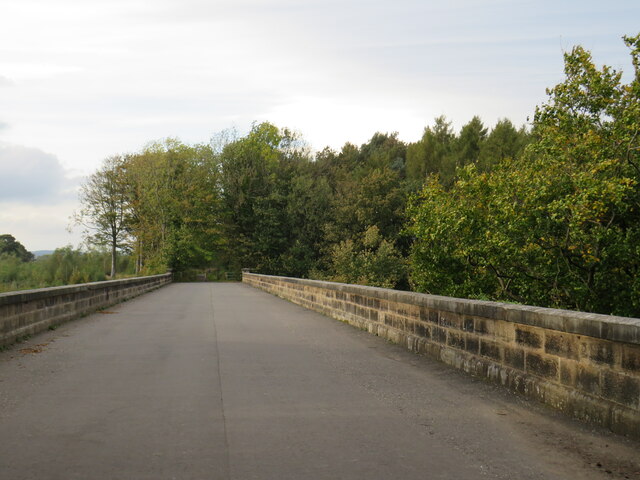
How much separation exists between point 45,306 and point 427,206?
Result: 571 inches

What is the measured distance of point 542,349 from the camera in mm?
5910

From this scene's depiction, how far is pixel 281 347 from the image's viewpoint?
387 inches

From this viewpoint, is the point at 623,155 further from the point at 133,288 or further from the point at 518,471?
the point at 133,288

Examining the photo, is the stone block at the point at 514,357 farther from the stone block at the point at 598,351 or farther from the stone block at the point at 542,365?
the stone block at the point at 598,351

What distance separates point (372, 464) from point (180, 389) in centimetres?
305

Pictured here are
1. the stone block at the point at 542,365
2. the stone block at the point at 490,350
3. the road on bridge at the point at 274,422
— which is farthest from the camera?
the stone block at the point at 490,350

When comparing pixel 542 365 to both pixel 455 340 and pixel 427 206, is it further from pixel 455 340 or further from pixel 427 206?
pixel 427 206

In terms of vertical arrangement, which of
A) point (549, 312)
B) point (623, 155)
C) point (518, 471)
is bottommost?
point (518, 471)

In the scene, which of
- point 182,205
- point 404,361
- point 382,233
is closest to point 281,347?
point 404,361

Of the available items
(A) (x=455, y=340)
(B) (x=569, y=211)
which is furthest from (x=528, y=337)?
(B) (x=569, y=211)

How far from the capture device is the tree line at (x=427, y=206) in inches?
692

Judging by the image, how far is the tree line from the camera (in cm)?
1758

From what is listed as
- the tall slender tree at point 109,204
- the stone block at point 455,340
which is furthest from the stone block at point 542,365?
the tall slender tree at point 109,204

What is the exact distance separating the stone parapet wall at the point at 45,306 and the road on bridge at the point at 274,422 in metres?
1.20
